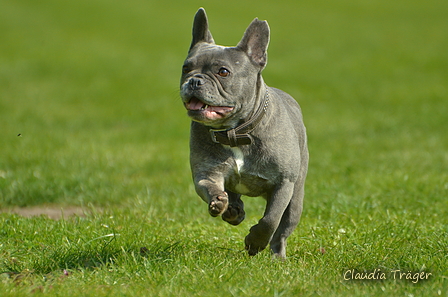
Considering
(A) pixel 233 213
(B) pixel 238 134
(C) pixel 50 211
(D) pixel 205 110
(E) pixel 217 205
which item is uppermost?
(D) pixel 205 110

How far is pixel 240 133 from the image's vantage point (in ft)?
15.6

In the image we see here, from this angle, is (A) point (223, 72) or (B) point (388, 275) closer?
(B) point (388, 275)

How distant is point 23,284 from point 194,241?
161cm

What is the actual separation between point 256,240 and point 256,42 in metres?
1.57

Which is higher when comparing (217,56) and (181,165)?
(217,56)

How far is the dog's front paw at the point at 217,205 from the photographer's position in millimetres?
4305

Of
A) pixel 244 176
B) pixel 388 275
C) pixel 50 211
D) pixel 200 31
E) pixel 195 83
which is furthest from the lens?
pixel 50 211

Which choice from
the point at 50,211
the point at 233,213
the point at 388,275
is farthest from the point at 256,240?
the point at 50,211

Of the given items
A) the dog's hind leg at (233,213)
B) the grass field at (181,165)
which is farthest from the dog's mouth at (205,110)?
the grass field at (181,165)

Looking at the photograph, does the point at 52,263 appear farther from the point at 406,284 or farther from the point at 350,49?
the point at 350,49

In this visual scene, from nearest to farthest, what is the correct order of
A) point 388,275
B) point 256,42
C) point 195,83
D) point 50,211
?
point 388,275, point 195,83, point 256,42, point 50,211

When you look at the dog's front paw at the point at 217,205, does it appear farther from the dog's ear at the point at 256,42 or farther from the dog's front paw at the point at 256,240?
the dog's ear at the point at 256,42

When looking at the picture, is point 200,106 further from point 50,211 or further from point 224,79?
point 50,211

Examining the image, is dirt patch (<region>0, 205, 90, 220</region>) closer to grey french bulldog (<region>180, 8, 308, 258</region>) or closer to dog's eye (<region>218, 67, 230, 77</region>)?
grey french bulldog (<region>180, 8, 308, 258</region>)
